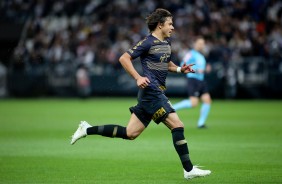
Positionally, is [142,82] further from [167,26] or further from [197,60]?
[197,60]

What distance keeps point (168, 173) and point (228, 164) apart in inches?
57.9

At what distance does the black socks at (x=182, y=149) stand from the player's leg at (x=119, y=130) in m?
0.58

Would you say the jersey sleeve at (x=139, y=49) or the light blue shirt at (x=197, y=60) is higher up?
the jersey sleeve at (x=139, y=49)

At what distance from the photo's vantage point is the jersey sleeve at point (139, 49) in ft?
31.4

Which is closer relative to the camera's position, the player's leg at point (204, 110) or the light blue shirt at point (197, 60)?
the player's leg at point (204, 110)

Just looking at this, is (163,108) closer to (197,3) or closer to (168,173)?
(168,173)

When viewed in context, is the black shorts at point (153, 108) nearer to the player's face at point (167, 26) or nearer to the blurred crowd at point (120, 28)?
the player's face at point (167, 26)

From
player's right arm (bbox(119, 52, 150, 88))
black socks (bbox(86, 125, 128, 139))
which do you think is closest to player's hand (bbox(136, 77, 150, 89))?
player's right arm (bbox(119, 52, 150, 88))

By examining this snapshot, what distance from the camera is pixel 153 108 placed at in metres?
9.67

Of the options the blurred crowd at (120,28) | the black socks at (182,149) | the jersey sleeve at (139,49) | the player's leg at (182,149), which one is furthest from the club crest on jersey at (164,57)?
the blurred crowd at (120,28)

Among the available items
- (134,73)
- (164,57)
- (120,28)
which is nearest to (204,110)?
(164,57)

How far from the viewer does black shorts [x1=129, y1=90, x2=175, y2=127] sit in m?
9.62

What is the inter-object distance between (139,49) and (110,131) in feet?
4.61

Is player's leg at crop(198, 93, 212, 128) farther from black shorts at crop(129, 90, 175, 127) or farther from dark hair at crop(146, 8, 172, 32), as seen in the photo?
dark hair at crop(146, 8, 172, 32)
